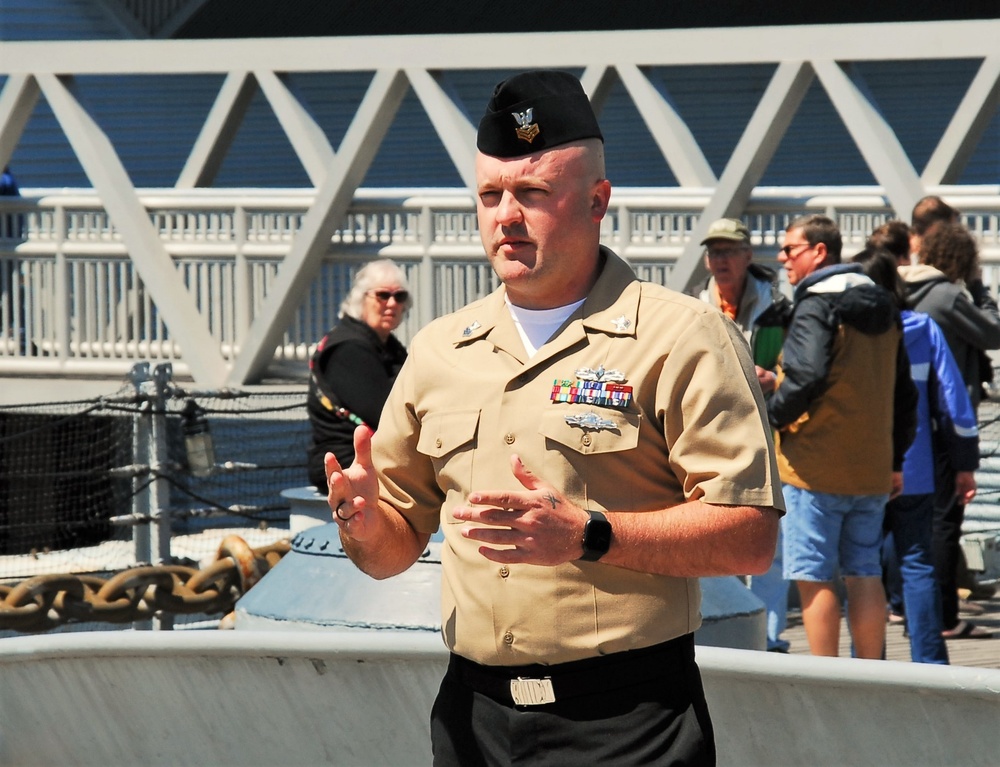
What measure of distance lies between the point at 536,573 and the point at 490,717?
0.88ft

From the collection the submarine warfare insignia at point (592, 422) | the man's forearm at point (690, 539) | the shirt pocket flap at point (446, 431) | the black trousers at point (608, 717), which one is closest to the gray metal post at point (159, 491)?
the shirt pocket flap at point (446, 431)

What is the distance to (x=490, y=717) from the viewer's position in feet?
8.69

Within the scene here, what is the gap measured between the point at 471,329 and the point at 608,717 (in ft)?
2.38

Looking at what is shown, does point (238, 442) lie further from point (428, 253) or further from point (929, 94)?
point (929, 94)

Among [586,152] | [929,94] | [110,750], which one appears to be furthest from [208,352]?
[929,94]

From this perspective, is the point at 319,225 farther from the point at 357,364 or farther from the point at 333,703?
the point at 333,703

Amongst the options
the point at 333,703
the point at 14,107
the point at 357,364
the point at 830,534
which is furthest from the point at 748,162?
the point at 333,703

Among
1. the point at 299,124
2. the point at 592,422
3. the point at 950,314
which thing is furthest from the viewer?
the point at 299,124

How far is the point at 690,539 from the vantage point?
249cm

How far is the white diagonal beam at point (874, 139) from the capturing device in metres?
9.80

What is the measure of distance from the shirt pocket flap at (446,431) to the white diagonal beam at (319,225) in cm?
847

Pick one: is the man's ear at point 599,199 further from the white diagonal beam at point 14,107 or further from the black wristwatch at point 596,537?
the white diagonal beam at point 14,107

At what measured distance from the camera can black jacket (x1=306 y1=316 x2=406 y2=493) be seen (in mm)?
6293

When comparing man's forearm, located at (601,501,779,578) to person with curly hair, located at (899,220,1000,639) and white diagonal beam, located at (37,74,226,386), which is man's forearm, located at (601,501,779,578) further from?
white diagonal beam, located at (37,74,226,386)
